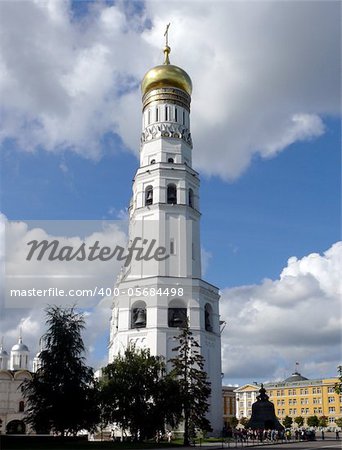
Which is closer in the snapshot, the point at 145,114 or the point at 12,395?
the point at 145,114

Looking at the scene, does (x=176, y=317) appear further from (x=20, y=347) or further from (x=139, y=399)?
(x=20, y=347)

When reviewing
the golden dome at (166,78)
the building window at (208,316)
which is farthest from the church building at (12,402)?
the golden dome at (166,78)

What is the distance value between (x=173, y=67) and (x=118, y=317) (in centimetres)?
2136

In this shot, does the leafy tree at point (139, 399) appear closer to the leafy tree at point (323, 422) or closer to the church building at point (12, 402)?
the church building at point (12, 402)

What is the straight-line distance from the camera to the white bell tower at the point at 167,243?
136 ft

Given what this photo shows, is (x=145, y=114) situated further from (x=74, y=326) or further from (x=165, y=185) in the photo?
(x=74, y=326)

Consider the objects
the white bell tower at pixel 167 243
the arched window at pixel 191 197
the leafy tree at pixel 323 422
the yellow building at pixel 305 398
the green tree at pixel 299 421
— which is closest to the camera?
the white bell tower at pixel 167 243

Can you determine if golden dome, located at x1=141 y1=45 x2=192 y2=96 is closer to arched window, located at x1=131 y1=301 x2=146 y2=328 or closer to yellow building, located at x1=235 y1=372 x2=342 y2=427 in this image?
arched window, located at x1=131 y1=301 x2=146 y2=328

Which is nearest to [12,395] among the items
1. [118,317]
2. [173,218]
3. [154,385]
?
[118,317]

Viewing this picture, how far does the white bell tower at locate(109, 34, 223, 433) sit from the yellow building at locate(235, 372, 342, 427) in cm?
5994

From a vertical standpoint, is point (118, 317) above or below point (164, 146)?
below

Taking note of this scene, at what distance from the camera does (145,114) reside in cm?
4847

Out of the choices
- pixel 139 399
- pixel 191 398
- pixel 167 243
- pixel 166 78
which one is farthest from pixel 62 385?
pixel 166 78

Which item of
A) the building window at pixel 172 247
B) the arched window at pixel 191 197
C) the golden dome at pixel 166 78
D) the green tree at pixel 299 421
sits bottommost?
the green tree at pixel 299 421
